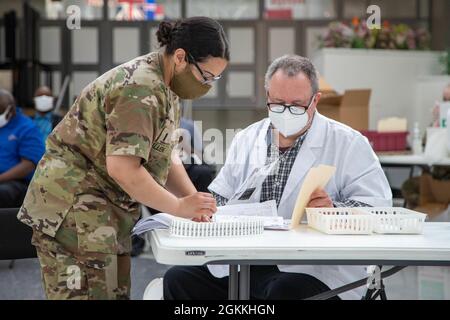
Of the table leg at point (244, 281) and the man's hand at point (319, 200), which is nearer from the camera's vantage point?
the table leg at point (244, 281)

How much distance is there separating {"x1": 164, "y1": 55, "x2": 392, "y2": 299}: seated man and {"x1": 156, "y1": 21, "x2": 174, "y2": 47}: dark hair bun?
53cm

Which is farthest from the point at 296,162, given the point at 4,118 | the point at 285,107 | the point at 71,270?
the point at 4,118

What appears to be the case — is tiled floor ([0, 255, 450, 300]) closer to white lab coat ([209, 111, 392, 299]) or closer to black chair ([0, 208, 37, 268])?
black chair ([0, 208, 37, 268])

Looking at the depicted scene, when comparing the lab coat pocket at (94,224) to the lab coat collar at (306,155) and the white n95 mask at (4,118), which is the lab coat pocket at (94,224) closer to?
the lab coat collar at (306,155)

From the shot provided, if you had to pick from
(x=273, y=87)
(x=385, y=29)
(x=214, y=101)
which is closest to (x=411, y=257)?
(x=273, y=87)

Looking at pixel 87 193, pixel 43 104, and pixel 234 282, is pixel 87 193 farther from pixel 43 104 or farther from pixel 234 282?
pixel 43 104

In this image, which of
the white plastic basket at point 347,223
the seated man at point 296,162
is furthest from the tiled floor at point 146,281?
the white plastic basket at point 347,223

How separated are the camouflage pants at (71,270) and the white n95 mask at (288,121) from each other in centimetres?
73

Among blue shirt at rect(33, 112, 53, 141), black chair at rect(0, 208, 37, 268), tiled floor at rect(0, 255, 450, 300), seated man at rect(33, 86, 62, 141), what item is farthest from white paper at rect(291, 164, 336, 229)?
seated man at rect(33, 86, 62, 141)

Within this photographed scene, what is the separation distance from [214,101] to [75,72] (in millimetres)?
1784

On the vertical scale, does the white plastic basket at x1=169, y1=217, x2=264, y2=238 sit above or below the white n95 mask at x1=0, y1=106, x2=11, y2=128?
below

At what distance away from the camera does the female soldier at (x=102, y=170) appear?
1606 mm

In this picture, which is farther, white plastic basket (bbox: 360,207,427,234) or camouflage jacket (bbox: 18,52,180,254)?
white plastic basket (bbox: 360,207,427,234)

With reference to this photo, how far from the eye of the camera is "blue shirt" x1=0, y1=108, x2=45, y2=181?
4184 mm
